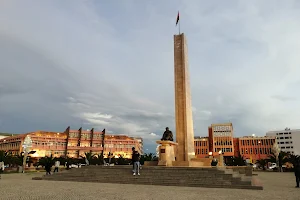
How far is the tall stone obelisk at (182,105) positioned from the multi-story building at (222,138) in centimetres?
7798

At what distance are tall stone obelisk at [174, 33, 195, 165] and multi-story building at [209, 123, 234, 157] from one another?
256 feet

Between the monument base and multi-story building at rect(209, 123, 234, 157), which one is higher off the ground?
multi-story building at rect(209, 123, 234, 157)

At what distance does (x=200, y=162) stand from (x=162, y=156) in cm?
447

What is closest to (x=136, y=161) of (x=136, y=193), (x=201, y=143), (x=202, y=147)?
(x=136, y=193)

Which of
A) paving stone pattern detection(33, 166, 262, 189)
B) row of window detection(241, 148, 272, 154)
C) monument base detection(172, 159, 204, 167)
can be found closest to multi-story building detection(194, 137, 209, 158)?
row of window detection(241, 148, 272, 154)

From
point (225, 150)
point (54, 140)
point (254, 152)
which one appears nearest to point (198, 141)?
point (225, 150)

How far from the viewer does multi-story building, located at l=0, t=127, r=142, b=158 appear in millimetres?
85125

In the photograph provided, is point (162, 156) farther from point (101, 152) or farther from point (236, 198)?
point (101, 152)

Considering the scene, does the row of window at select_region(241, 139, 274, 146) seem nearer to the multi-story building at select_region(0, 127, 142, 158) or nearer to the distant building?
the distant building

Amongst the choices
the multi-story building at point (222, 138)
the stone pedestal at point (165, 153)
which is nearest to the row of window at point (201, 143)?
the multi-story building at point (222, 138)

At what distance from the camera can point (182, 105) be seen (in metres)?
25.1

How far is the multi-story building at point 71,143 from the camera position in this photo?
85125mm

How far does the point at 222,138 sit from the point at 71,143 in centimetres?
6223

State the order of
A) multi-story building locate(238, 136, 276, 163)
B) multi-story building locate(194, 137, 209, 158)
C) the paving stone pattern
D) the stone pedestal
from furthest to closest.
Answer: multi-story building locate(194, 137, 209, 158), multi-story building locate(238, 136, 276, 163), the stone pedestal, the paving stone pattern
